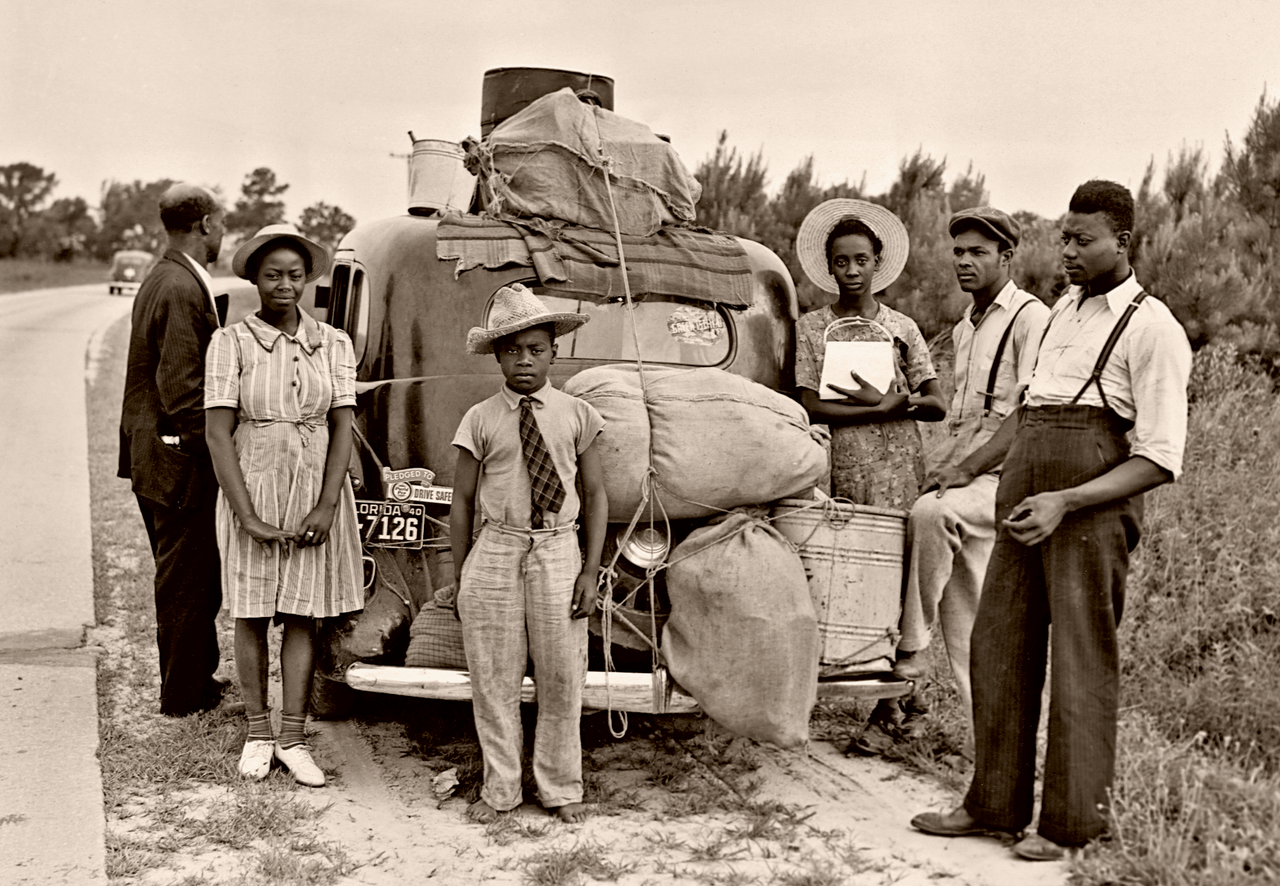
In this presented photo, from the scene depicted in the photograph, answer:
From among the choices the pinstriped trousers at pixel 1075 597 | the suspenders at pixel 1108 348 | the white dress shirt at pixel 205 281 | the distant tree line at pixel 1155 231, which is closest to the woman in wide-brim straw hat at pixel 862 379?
the pinstriped trousers at pixel 1075 597

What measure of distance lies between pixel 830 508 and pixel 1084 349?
108 cm

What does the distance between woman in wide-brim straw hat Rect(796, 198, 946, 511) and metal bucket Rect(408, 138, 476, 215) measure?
196cm

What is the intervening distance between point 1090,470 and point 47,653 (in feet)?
17.5

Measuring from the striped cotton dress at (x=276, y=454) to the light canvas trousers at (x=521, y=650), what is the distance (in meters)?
0.77

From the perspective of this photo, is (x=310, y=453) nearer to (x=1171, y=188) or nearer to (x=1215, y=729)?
(x=1215, y=729)

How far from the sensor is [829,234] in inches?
223

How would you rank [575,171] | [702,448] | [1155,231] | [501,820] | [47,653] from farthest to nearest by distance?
[1155,231], [47,653], [575,171], [702,448], [501,820]

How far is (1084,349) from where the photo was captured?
412 centimetres

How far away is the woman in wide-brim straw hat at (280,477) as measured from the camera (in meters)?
4.93

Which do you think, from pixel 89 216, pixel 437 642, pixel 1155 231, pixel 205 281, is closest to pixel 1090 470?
pixel 437 642

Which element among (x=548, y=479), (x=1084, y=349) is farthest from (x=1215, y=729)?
(x=548, y=479)

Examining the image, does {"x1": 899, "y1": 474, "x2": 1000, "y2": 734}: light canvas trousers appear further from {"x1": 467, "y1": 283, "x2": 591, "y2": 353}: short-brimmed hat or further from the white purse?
{"x1": 467, "y1": 283, "x2": 591, "y2": 353}: short-brimmed hat

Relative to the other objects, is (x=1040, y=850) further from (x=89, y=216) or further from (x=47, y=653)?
(x=89, y=216)

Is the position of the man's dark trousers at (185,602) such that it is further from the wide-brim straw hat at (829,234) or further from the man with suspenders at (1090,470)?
the man with suspenders at (1090,470)
